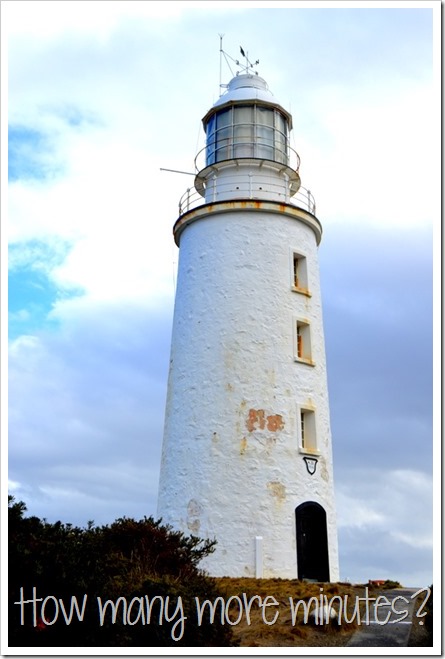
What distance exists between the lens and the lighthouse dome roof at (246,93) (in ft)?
72.4

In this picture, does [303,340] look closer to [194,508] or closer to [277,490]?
[277,490]

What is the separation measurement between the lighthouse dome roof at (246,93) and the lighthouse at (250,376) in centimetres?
8

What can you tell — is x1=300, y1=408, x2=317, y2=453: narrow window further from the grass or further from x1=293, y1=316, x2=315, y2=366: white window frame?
the grass

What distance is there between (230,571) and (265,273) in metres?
7.71

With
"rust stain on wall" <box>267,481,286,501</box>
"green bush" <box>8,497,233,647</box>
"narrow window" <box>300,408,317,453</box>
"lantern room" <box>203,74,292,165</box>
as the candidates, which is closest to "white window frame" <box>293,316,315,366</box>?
"narrow window" <box>300,408,317,453</box>

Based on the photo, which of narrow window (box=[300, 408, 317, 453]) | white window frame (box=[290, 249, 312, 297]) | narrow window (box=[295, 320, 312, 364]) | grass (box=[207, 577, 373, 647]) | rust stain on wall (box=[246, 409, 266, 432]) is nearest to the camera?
grass (box=[207, 577, 373, 647])

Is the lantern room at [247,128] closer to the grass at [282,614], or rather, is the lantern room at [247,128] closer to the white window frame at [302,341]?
the white window frame at [302,341]

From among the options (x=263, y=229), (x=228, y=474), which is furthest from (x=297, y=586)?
(x=263, y=229)

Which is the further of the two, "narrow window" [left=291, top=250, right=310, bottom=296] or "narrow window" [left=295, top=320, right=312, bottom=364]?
"narrow window" [left=291, top=250, right=310, bottom=296]

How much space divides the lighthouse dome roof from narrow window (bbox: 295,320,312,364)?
264 inches

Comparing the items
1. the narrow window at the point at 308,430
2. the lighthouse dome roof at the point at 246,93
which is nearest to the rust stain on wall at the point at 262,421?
the narrow window at the point at 308,430

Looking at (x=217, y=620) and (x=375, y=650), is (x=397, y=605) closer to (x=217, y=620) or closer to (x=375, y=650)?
(x=375, y=650)

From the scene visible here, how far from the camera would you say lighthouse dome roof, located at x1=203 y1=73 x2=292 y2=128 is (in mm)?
22062

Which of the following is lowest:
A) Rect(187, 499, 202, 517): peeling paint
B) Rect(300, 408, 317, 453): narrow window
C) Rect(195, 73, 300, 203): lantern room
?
Rect(187, 499, 202, 517): peeling paint
